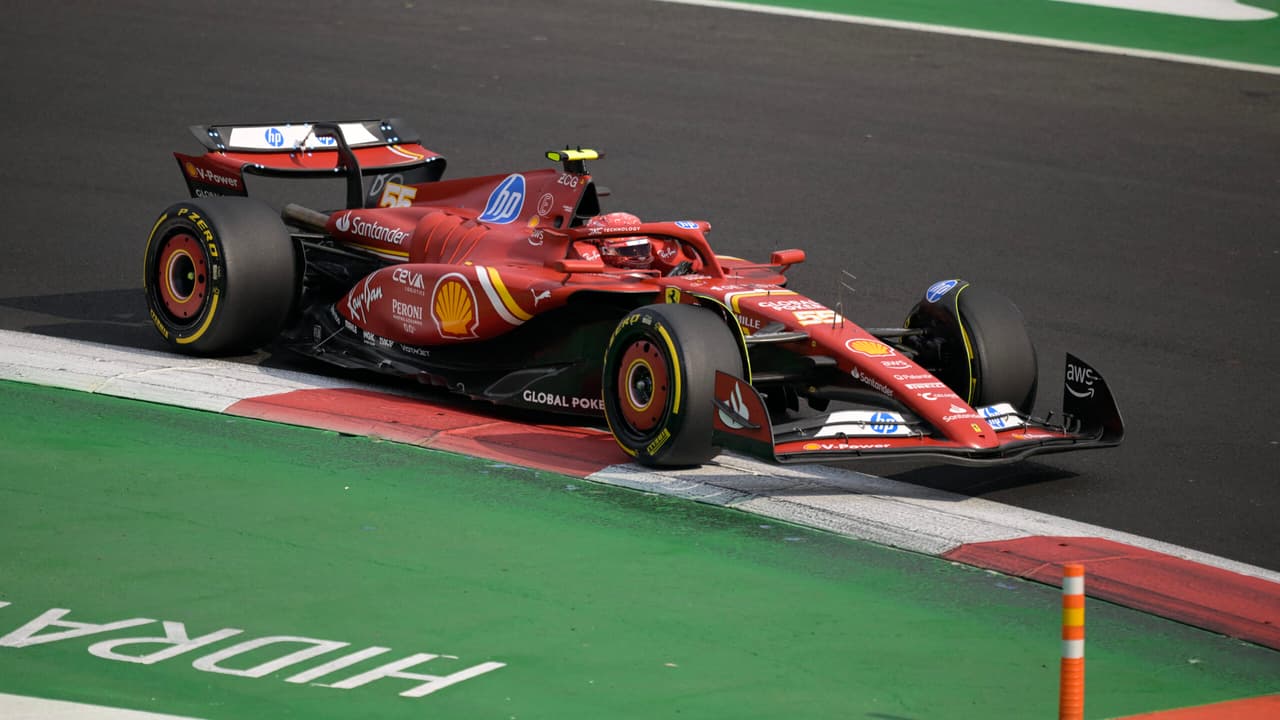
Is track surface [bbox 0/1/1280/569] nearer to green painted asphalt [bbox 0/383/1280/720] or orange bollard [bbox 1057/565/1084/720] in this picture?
green painted asphalt [bbox 0/383/1280/720]

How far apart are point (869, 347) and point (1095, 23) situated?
15.2 meters

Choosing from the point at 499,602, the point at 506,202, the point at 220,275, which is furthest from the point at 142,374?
the point at 499,602

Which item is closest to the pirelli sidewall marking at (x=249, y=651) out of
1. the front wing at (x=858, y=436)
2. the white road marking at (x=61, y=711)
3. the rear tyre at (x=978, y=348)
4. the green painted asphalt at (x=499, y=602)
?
the green painted asphalt at (x=499, y=602)

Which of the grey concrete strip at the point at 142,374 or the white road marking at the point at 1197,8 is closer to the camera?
the grey concrete strip at the point at 142,374

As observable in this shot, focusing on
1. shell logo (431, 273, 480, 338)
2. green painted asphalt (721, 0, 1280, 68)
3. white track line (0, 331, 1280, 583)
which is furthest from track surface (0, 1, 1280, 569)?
shell logo (431, 273, 480, 338)

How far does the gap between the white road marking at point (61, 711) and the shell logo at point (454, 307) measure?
4.16 metres

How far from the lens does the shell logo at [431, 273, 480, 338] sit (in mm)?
9719

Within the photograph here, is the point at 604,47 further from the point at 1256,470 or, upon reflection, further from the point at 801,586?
the point at 801,586

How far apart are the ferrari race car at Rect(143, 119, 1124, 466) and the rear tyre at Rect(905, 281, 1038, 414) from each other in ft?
0.04

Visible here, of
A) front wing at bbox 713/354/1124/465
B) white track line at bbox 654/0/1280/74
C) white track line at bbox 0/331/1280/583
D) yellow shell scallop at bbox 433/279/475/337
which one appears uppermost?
white track line at bbox 654/0/1280/74

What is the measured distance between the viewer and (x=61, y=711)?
5.82m

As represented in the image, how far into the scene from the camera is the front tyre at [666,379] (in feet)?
27.6

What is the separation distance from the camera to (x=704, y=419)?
848cm

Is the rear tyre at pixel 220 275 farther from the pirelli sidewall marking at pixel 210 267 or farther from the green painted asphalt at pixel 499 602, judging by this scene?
the green painted asphalt at pixel 499 602
